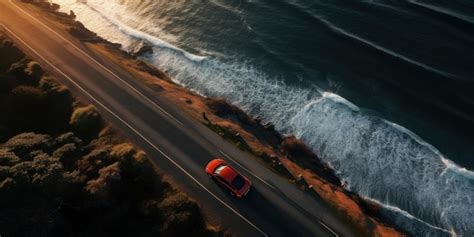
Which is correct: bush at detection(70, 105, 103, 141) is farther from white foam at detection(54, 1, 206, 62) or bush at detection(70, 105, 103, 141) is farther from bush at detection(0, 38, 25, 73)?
white foam at detection(54, 1, 206, 62)

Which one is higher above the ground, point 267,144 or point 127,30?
point 127,30

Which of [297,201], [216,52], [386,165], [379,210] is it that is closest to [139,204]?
[297,201]

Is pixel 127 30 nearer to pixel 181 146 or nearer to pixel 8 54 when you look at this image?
pixel 8 54

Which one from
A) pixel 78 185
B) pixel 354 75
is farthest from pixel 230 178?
pixel 354 75

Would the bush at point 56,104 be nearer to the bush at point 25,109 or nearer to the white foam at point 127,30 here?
the bush at point 25,109

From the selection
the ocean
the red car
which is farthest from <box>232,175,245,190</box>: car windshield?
the ocean
